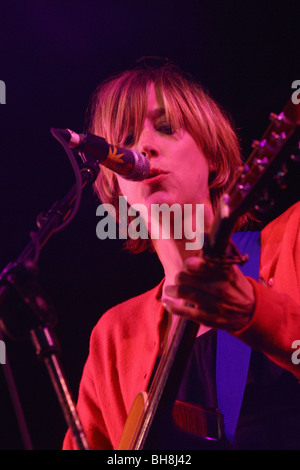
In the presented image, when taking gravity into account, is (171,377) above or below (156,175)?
below

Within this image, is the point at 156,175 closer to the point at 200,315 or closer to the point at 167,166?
the point at 167,166

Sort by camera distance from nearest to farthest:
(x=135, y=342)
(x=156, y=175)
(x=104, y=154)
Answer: (x=104, y=154), (x=156, y=175), (x=135, y=342)

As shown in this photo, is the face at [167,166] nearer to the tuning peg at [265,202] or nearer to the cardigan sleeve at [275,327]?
the cardigan sleeve at [275,327]

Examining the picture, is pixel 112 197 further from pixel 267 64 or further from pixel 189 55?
pixel 267 64

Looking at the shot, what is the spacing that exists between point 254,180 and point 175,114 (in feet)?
3.89

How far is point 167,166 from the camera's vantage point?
6.02 ft

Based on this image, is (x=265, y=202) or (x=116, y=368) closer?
(x=265, y=202)

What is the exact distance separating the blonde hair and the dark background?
0.91ft

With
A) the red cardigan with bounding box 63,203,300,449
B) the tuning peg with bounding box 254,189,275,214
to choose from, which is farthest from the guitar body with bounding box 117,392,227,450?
the tuning peg with bounding box 254,189,275,214

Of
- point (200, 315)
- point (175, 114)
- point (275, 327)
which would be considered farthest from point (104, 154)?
point (175, 114)

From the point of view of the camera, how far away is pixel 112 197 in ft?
8.50

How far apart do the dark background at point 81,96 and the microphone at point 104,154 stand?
129 cm

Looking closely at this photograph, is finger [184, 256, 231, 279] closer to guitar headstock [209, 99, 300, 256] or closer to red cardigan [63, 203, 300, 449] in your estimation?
guitar headstock [209, 99, 300, 256]
